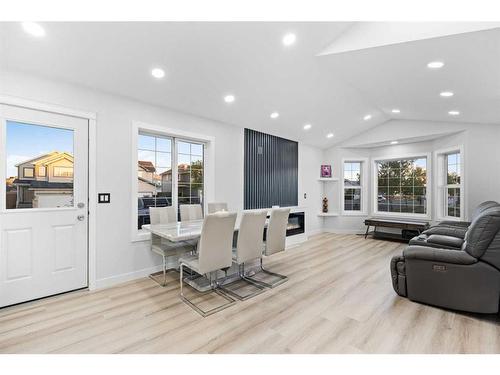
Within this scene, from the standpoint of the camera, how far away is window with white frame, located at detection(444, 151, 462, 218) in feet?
16.3

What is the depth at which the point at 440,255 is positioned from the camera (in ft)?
8.02

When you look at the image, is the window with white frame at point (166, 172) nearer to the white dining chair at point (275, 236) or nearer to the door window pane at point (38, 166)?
the door window pane at point (38, 166)

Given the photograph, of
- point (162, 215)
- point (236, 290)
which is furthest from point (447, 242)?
point (162, 215)

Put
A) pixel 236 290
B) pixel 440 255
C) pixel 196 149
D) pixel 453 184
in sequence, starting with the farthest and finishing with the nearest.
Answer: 1. pixel 453 184
2. pixel 196 149
3. pixel 236 290
4. pixel 440 255

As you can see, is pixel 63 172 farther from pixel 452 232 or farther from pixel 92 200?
pixel 452 232

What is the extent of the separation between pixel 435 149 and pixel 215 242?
18.6 ft

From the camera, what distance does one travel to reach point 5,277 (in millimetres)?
2414

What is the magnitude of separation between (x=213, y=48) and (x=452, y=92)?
328cm

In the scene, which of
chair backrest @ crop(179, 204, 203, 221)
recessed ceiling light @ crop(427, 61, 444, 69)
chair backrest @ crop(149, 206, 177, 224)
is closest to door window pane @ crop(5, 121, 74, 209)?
chair backrest @ crop(149, 206, 177, 224)

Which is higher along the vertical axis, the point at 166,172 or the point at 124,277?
the point at 166,172

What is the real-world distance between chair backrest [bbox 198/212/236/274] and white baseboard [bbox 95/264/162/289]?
1362mm
